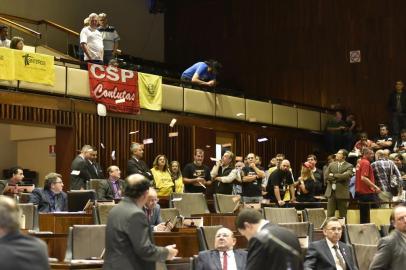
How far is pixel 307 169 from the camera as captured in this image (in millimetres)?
11297

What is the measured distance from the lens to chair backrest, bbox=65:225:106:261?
6191mm

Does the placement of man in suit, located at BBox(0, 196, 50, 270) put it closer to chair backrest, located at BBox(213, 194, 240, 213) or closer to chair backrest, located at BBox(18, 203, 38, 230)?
chair backrest, located at BBox(18, 203, 38, 230)

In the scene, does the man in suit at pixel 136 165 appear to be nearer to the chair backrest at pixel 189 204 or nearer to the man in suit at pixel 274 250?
the chair backrest at pixel 189 204

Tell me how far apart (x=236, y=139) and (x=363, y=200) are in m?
5.21

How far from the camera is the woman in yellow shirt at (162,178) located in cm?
1081

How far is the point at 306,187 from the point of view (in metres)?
11.2

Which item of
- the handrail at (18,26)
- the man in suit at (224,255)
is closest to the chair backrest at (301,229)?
the man in suit at (224,255)

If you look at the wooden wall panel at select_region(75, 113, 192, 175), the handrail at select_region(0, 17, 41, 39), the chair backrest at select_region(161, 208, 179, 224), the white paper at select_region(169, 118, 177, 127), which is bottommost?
the chair backrest at select_region(161, 208, 179, 224)

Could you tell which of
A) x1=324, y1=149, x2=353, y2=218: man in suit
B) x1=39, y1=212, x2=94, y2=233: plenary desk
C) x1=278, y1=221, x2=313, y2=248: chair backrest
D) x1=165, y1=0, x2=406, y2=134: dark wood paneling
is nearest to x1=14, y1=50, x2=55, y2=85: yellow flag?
x1=39, y1=212, x2=94, y2=233: plenary desk

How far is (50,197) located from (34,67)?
Result: 321 centimetres

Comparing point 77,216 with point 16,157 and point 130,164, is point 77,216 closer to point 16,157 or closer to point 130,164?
point 130,164

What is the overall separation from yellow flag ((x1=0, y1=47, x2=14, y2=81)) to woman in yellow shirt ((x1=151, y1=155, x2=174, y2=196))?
7.59ft

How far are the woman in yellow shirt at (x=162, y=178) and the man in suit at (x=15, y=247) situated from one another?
7156 mm

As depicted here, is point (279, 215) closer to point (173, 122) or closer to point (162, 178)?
point (162, 178)
